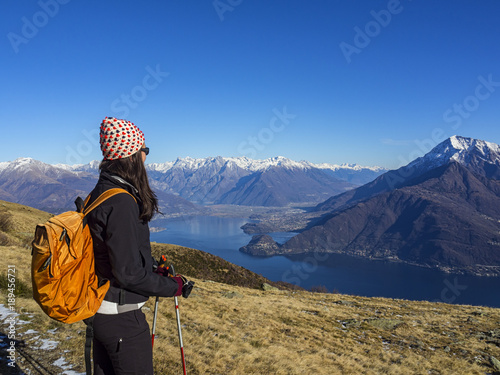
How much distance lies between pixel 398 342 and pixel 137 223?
15.4 meters

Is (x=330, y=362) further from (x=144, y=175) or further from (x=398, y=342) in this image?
(x=144, y=175)

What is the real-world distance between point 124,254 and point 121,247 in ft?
0.23

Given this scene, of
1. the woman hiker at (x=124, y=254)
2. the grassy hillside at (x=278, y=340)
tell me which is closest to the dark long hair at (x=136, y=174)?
the woman hiker at (x=124, y=254)

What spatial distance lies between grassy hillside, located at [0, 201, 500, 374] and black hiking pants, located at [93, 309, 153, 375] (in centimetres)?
453

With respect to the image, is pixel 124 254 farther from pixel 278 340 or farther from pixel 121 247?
pixel 278 340

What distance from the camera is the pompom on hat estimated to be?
3.04 metres

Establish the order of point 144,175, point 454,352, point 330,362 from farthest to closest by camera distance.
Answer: point 454,352 → point 330,362 → point 144,175

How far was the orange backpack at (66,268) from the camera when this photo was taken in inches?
87.2

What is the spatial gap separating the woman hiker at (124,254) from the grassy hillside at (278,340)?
463 centimetres

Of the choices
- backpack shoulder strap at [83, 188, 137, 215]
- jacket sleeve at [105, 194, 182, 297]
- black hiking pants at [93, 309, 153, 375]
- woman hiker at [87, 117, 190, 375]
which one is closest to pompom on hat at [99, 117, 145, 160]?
woman hiker at [87, 117, 190, 375]

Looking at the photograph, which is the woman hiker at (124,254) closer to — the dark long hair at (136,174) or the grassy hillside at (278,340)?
the dark long hair at (136,174)

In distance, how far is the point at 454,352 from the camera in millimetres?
12594

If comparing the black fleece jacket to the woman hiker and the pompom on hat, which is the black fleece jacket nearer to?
the woman hiker

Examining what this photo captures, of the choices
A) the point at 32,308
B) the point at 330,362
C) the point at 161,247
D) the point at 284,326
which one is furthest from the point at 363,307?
the point at 161,247
